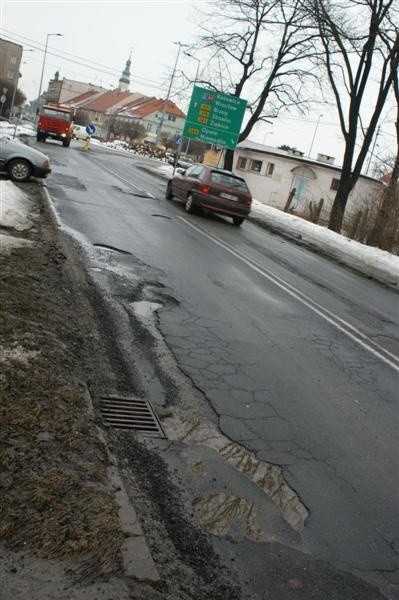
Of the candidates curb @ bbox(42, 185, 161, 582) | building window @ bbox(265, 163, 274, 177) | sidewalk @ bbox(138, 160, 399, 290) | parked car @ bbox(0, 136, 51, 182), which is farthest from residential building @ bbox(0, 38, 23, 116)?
curb @ bbox(42, 185, 161, 582)

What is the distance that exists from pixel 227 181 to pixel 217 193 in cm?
56

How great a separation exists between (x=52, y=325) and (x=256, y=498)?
8.67 feet

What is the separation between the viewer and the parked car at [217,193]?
17172 millimetres

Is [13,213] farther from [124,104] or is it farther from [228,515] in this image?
[124,104]

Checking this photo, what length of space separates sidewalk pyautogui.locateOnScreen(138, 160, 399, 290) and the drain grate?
10.2 metres

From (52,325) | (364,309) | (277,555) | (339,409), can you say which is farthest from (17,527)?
(364,309)

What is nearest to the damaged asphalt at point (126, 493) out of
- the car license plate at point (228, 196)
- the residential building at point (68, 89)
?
the car license plate at point (228, 196)

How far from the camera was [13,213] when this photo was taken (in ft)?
32.0

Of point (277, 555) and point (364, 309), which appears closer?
point (277, 555)

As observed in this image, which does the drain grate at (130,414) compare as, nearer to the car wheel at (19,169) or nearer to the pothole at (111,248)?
the pothole at (111,248)

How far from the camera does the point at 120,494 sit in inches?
121

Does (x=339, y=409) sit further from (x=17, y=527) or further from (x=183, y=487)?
(x=17, y=527)

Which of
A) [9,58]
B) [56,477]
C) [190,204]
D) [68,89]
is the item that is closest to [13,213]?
[56,477]

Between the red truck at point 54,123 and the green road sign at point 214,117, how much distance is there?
14.2 metres
